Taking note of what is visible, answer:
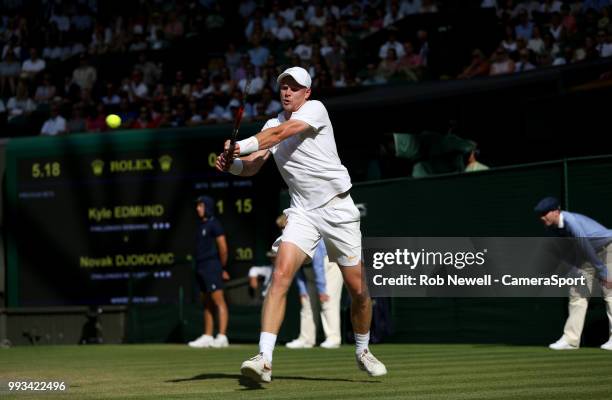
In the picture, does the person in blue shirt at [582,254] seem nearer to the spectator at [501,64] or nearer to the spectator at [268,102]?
the spectator at [501,64]

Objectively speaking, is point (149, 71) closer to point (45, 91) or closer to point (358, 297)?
point (45, 91)

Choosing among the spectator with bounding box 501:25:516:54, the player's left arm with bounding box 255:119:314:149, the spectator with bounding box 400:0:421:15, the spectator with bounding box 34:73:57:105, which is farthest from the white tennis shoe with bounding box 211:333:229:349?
the spectator with bounding box 34:73:57:105

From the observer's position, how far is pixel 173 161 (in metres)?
19.5

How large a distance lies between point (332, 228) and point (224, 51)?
17165mm

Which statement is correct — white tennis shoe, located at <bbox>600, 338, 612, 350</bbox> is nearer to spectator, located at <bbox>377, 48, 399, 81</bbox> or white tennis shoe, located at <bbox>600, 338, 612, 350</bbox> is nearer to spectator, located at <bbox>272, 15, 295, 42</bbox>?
spectator, located at <bbox>377, 48, 399, 81</bbox>

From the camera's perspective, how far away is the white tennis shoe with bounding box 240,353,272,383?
7793 mm

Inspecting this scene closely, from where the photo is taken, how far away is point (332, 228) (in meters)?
8.56

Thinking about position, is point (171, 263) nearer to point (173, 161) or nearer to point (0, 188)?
A: point (173, 161)

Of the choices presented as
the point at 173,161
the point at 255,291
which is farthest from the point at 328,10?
the point at 255,291

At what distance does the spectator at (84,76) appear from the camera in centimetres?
2502

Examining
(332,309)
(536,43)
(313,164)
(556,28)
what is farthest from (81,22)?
(313,164)

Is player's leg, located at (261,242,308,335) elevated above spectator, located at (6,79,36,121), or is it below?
below

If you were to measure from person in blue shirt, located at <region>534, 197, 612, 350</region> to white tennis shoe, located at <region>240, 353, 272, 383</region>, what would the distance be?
5751 mm

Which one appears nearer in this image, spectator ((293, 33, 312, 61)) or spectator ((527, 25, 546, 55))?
spectator ((527, 25, 546, 55))
